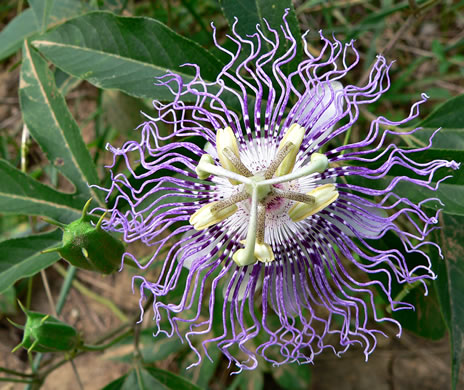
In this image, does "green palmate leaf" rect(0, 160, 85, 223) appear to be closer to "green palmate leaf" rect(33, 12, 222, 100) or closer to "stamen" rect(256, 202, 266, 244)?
"green palmate leaf" rect(33, 12, 222, 100)

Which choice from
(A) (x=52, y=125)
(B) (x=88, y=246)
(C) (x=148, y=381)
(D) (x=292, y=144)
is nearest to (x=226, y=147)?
(D) (x=292, y=144)

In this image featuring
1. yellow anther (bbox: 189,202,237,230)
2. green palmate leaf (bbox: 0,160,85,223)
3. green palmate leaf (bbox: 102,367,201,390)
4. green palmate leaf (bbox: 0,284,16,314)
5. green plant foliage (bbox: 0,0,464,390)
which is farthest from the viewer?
green palmate leaf (bbox: 0,284,16,314)

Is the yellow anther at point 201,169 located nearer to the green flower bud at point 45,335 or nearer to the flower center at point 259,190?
the flower center at point 259,190

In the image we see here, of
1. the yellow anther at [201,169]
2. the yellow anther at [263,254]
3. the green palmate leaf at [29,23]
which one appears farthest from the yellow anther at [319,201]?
the green palmate leaf at [29,23]

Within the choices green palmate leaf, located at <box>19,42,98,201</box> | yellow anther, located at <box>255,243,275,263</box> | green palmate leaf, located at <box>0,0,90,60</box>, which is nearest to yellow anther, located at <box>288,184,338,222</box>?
yellow anther, located at <box>255,243,275,263</box>

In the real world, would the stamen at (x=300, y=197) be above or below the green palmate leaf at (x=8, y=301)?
above

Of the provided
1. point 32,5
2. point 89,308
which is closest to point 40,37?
point 32,5
